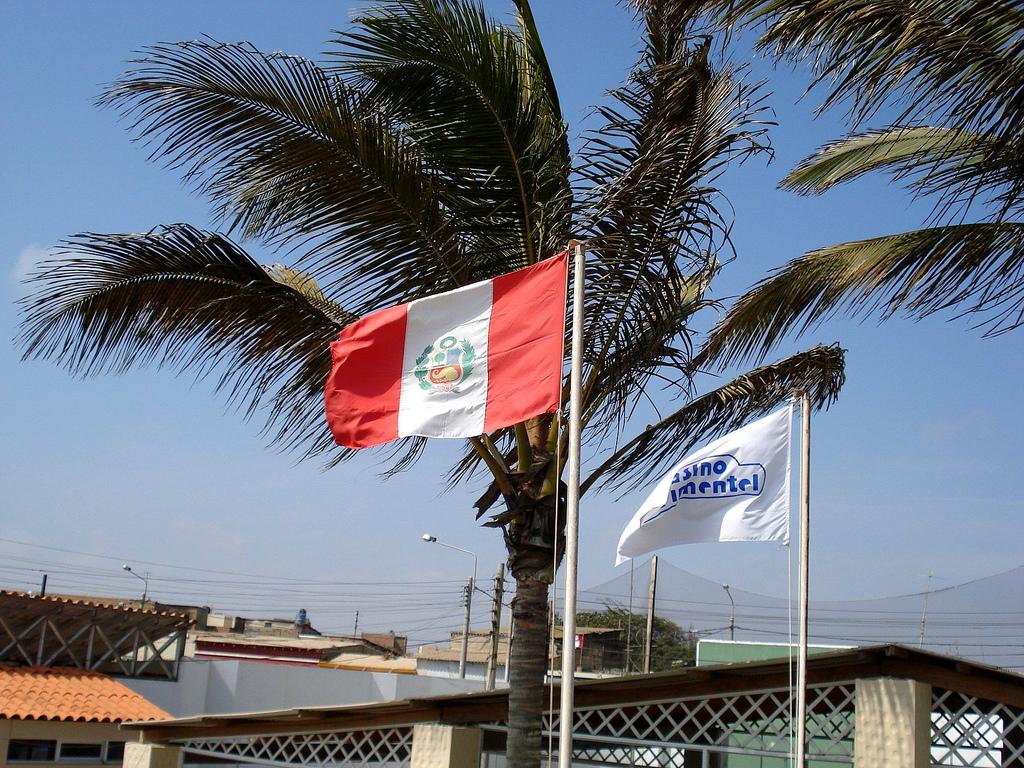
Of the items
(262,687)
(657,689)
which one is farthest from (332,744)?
(262,687)

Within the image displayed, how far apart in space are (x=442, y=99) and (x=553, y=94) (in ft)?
2.86

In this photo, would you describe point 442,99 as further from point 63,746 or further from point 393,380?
point 63,746

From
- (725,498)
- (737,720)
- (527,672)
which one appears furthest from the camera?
(737,720)

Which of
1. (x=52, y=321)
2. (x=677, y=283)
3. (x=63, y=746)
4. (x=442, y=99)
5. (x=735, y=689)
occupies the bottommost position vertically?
(x=63, y=746)

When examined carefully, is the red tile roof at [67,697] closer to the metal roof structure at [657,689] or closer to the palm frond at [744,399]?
the metal roof structure at [657,689]

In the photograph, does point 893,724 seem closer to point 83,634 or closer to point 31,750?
point 31,750

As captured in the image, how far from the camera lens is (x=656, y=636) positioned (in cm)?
5362

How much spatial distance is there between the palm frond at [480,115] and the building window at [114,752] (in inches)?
496

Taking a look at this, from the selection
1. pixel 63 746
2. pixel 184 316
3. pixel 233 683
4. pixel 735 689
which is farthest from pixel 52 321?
pixel 233 683

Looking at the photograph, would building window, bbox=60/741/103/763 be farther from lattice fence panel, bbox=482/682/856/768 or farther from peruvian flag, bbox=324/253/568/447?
peruvian flag, bbox=324/253/568/447

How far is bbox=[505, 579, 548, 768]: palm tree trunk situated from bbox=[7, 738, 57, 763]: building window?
1173cm

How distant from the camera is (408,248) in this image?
8180mm

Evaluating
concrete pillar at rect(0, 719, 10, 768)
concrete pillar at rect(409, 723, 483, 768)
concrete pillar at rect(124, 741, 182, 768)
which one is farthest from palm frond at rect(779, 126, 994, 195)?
concrete pillar at rect(0, 719, 10, 768)

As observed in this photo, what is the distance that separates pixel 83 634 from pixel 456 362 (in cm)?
1518
